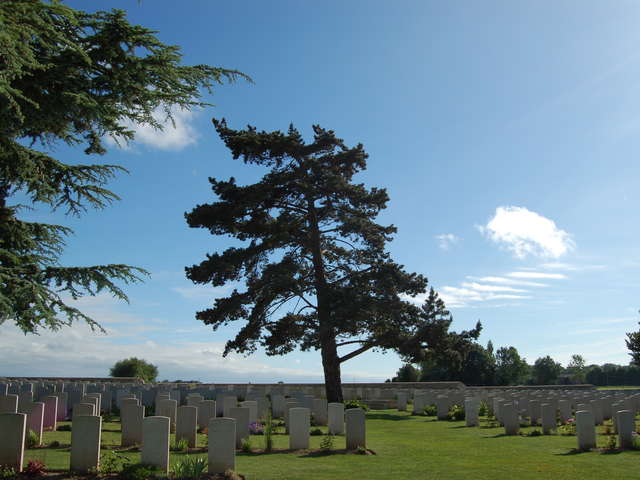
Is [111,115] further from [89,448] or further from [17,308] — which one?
[89,448]

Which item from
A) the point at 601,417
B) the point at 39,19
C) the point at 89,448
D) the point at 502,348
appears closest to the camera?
the point at 39,19

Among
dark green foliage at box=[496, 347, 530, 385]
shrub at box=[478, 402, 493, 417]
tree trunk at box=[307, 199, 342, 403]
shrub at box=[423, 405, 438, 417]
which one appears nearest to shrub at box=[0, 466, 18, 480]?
tree trunk at box=[307, 199, 342, 403]

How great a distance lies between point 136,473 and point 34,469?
155 centimetres

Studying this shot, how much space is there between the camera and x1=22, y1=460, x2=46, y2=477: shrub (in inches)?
322

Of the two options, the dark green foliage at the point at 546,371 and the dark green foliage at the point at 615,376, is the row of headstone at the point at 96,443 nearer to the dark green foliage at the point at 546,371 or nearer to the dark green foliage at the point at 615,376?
the dark green foliage at the point at 546,371

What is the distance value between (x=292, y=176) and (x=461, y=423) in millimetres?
12135

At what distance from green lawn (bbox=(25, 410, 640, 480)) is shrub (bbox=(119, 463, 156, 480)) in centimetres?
152

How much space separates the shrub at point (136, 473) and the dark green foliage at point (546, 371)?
65078mm

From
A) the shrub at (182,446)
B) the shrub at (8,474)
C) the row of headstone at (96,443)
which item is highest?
the row of headstone at (96,443)

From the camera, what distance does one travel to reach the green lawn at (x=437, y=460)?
9117mm

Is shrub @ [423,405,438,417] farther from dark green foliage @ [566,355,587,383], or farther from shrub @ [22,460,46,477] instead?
dark green foliage @ [566,355,587,383]

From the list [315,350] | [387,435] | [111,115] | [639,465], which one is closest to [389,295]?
[315,350]

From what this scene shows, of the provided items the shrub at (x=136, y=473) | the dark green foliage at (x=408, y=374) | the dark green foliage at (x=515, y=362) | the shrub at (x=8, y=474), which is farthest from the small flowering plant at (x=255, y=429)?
the dark green foliage at (x=515, y=362)

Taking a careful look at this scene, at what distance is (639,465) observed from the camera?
980 centimetres
